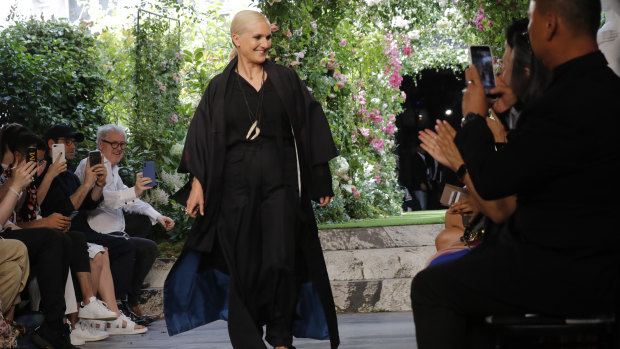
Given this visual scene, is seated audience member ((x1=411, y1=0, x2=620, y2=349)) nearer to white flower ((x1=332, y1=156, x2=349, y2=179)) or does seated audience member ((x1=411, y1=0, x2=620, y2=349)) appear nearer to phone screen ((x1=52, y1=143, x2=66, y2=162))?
phone screen ((x1=52, y1=143, x2=66, y2=162))

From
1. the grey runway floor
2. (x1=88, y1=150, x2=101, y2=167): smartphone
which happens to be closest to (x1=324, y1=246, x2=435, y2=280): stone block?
the grey runway floor

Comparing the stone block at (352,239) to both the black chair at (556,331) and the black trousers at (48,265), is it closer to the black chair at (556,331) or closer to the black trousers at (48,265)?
the black trousers at (48,265)

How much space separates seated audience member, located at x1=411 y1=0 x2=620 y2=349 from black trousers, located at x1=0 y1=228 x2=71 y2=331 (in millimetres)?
3052

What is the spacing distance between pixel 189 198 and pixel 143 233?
2720mm

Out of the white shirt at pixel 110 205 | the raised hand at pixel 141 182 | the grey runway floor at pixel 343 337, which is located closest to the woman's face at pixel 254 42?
the grey runway floor at pixel 343 337

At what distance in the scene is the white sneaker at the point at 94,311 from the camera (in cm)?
522

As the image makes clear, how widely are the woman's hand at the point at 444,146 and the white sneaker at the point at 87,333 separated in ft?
11.8

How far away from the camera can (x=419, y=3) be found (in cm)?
1020

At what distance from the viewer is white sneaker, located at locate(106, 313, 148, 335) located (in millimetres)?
5488

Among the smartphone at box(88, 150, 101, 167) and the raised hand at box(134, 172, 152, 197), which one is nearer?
the smartphone at box(88, 150, 101, 167)

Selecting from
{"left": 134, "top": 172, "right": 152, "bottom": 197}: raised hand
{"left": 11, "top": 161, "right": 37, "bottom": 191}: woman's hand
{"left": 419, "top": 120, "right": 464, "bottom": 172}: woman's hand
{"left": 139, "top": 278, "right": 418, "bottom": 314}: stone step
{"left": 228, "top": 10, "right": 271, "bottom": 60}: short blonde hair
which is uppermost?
{"left": 228, "top": 10, "right": 271, "bottom": 60}: short blonde hair

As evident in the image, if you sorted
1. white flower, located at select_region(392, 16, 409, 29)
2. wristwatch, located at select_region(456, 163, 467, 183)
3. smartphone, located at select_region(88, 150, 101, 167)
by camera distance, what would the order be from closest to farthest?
wristwatch, located at select_region(456, 163, 467, 183), smartphone, located at select_region(88, 150, 101, 167), white flower, located at select_region(392, 16, 409, 29)

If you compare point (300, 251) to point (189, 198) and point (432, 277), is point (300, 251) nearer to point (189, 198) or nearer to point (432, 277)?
point (189, 198)

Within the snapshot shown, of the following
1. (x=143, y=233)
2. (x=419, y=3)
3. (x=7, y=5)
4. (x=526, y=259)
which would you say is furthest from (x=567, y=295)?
(x=419, y=3)
